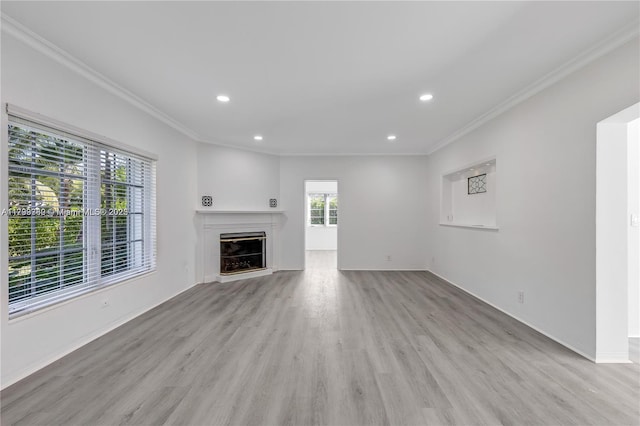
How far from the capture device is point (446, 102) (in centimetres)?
311

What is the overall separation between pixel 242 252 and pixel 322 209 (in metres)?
4.65

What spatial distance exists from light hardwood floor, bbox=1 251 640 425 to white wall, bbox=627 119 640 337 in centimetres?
86

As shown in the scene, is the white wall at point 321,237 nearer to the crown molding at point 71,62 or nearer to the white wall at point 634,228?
the crown molding at point 71,62

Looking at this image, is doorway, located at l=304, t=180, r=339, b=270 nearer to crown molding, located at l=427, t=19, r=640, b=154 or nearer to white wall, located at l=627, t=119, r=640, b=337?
crown molding, located at l=427, t=19, r=640, b=154

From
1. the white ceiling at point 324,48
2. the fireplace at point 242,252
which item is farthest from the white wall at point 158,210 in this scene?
the fireplace at point 242,252

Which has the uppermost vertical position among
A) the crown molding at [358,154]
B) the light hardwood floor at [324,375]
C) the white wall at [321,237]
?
the crown molding at [358,154]

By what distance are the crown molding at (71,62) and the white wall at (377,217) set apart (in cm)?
316

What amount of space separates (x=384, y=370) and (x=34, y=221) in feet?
9.95

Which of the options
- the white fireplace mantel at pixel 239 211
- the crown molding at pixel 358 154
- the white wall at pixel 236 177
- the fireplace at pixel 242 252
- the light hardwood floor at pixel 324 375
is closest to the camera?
the light hardwood floor at pixel 324 375

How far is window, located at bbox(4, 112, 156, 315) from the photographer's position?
1.95 metres

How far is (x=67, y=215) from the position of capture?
2305mm

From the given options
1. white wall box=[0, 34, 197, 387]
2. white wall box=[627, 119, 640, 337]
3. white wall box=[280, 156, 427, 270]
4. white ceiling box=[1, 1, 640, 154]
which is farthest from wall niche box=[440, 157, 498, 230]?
white wall box=[0, 34, 197, 387]

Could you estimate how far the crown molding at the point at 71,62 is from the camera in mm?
1865

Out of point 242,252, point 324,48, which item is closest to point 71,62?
point 324,48
